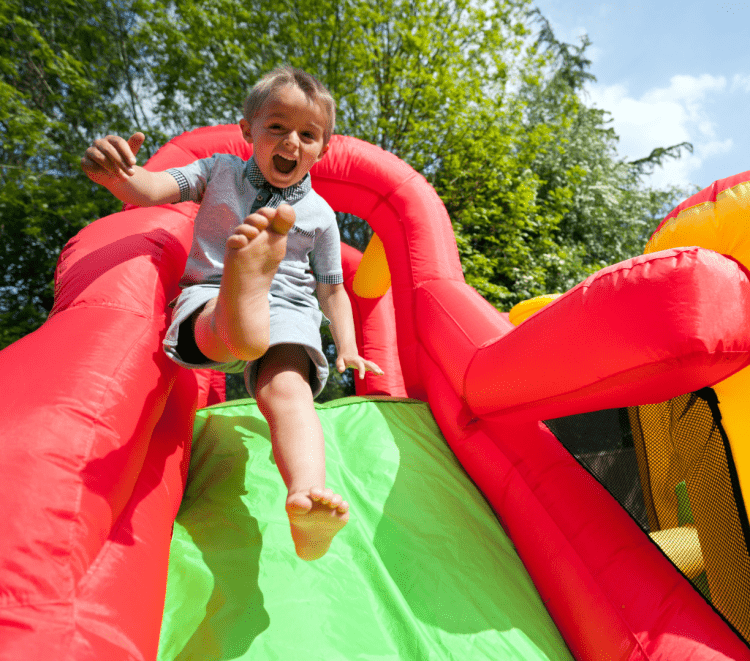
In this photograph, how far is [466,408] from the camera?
1.61m

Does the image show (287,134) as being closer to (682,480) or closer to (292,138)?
(292,138)

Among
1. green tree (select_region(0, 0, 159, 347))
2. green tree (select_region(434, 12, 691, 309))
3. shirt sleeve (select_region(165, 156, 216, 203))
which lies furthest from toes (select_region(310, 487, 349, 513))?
green tree (select_region(0, 0, 159, 347))

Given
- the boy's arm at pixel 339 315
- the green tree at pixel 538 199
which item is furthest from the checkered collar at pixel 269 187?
the green tree at pixel 538 199

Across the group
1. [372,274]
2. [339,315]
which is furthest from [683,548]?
[372,274]

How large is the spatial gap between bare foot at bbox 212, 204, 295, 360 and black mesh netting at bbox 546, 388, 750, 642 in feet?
3.22

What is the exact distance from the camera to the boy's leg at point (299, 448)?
0.83 m

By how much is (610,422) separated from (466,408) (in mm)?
434

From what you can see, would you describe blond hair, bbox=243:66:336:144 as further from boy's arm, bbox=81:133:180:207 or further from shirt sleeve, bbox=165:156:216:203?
boy's arm, bbox=81:133:180:207

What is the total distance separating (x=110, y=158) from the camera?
3.28 ft

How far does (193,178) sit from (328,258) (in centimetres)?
43

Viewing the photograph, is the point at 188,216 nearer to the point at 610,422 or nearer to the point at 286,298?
the point at 286,298

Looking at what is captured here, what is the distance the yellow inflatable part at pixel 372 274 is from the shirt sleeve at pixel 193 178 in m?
1.53

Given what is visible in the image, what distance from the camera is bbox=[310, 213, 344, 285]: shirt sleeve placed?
1.44 m

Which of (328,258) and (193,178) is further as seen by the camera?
(328,258)
